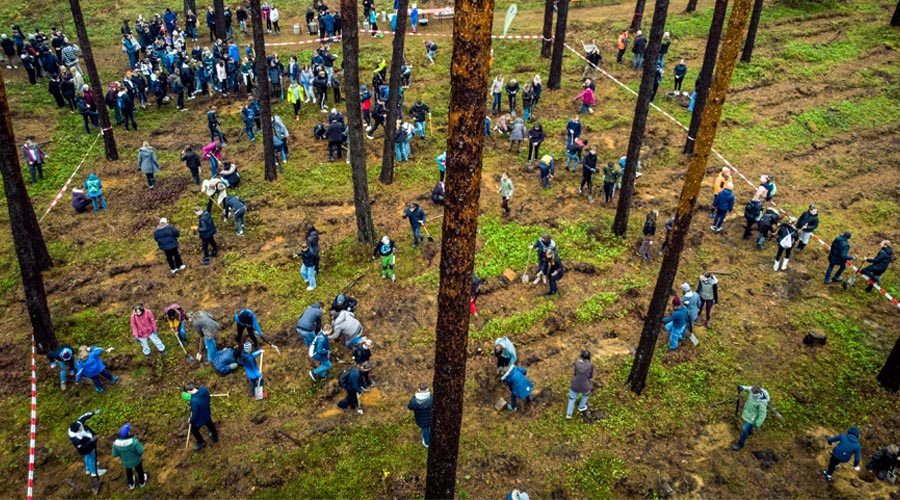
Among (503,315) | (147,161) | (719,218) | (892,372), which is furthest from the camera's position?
(147,161)

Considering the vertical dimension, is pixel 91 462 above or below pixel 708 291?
below

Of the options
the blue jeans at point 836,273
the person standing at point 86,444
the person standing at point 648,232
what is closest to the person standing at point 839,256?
the blue jeans at point 836,273

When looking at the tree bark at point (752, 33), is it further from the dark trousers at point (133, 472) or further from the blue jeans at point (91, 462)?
the blue jeans at point (91, 462)

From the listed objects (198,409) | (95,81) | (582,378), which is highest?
(95,81)

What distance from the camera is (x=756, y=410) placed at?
39.8 feet

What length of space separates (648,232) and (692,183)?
623cm

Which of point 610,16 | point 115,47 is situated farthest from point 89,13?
point 610,16

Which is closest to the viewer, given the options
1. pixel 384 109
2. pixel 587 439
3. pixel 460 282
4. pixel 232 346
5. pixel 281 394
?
pixel 460 282

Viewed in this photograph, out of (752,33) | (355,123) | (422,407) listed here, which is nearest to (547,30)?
(752,33)

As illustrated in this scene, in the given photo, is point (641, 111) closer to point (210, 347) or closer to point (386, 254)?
point (386, 254)

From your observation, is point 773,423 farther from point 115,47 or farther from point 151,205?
point 115,47

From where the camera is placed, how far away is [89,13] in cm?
3794

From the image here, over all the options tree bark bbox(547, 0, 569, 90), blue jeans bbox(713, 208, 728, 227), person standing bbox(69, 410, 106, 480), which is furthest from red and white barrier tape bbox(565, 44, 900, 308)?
person standing bbox(69, 410, 106, 480)

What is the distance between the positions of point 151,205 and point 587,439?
16.4 metres
